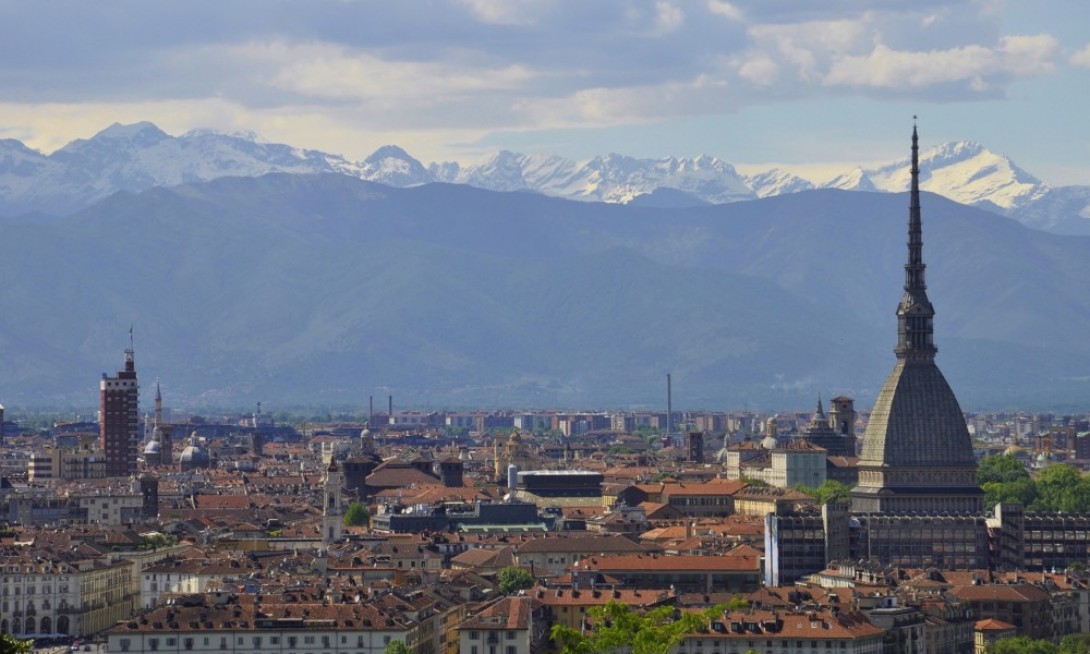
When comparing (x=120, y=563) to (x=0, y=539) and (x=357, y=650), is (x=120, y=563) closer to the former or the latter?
(x=0, y=539)

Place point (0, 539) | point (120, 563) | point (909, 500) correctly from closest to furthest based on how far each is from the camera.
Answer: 1. point (120, 563)
2. point (0, 539)
3. point (909, 500)

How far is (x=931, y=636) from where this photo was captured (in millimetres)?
107875

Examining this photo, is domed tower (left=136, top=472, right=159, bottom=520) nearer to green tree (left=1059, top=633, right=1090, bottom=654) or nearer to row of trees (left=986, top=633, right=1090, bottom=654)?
green tree (left=1059, top=633, right=1090, bottom=654)

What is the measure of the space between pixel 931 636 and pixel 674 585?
24.4 m

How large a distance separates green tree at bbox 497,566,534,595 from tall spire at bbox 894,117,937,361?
50001 mm

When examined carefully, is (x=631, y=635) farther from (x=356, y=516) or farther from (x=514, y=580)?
(x=356, y=516)

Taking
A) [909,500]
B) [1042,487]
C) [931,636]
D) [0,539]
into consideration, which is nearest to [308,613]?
[931,636]

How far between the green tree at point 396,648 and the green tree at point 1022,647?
2049cm

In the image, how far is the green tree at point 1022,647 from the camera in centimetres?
10275

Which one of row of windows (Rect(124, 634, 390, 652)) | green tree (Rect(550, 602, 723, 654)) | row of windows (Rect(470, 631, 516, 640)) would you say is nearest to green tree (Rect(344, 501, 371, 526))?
row of windows (Rect(124, 634, 390, 652))

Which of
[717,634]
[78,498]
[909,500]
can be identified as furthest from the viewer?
[78,498]

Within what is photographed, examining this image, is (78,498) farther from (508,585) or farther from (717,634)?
(717,634)

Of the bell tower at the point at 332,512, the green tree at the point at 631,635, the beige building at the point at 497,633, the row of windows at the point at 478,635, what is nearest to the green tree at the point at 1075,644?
the beige building at the point at 497,633

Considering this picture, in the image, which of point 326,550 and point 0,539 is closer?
point 326,550
